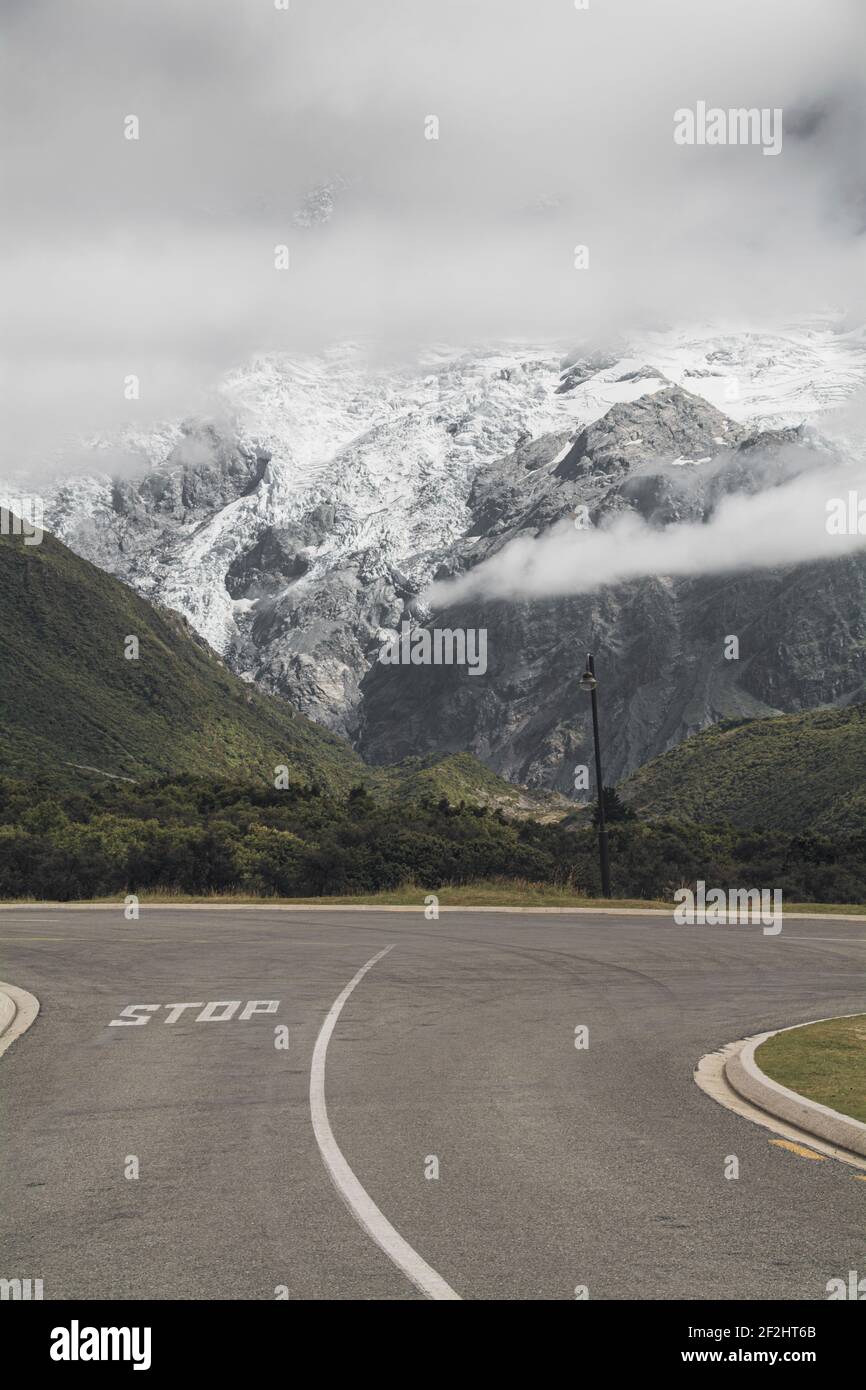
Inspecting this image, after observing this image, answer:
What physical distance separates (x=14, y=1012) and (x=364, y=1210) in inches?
375

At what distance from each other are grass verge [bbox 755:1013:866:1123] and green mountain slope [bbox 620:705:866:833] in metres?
83.4

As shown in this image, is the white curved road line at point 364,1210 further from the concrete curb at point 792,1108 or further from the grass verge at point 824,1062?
the grass verge at point 824,1062

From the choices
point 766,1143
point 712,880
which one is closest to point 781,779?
point 712,880

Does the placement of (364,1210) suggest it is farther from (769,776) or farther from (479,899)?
(769,776)

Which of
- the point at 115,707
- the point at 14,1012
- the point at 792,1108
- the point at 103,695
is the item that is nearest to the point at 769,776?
the point at 115,707

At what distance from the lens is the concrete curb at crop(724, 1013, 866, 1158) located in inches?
359

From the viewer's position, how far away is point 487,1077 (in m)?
11.7

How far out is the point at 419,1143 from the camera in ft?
29.8

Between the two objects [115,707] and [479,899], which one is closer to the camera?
[479,899]

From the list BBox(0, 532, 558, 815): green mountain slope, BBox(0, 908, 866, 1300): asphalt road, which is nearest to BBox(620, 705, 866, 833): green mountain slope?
BBox(0, 532, 558, 815): green mountain slope

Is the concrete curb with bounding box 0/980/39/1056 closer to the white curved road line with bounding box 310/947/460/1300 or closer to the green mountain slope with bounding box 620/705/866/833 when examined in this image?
the white curved road line with bounding box 310/947/460/1300

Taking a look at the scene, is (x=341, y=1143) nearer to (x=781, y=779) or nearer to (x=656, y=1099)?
(x=656, y=1099)

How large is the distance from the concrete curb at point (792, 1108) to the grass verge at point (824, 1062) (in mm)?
134

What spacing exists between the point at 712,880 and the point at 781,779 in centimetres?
7904
